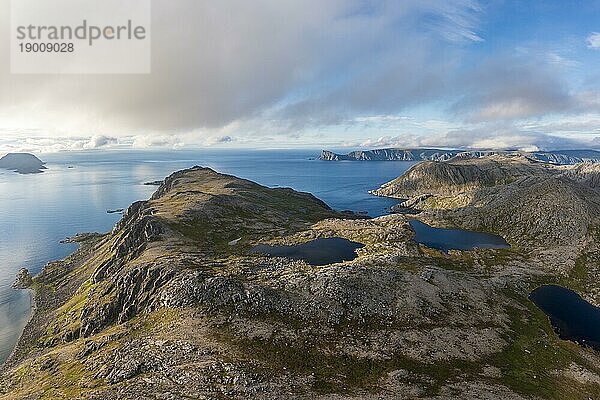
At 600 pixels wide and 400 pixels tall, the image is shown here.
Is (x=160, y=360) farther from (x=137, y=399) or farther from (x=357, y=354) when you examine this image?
(x=357, y=354)

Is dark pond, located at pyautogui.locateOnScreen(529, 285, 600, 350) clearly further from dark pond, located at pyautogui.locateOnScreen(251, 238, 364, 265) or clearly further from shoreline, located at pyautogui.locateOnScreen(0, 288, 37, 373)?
shoreline, located at pyautogui.locateOnScreen(0, 288, 37, 373)

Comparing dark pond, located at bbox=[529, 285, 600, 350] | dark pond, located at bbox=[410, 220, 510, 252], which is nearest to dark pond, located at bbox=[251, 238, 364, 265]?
dark pond, located at bbox=[410, 220, 510, 252]

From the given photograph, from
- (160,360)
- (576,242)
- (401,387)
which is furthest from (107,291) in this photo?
(576,242)

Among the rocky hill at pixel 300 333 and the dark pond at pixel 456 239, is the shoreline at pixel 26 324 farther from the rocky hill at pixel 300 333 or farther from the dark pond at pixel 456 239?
the dark pond at pixel 456 239

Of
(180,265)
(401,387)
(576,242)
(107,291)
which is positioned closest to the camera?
(401,387)

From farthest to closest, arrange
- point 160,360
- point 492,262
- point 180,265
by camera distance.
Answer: point 492,262
point 180,265
point 160,360

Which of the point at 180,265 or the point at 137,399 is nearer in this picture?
the point at 137,399

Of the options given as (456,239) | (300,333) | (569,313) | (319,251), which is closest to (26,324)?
(319,251)
